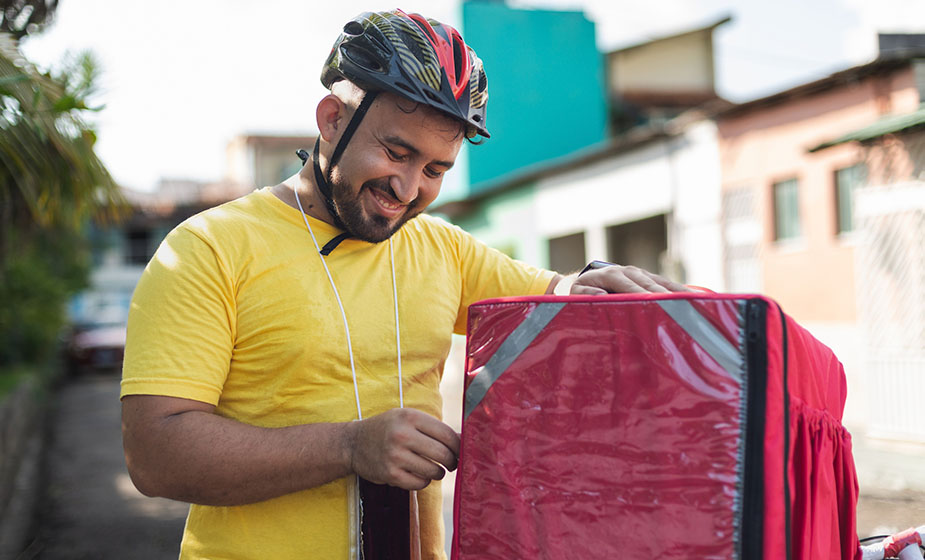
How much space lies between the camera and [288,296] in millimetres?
1506

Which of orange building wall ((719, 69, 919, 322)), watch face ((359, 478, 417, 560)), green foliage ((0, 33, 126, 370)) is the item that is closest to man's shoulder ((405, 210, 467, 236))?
watch face ((359, 478, 417, 560))

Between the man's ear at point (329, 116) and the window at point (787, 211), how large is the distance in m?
11.9

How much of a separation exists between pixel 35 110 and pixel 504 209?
1646 cm

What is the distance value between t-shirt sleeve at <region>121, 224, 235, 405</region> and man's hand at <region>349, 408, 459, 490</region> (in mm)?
265

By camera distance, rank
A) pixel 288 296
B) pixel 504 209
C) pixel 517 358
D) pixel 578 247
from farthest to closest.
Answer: pixel 504 209 → pixel 578 247 → pixel 288 296 → pixel 517 358

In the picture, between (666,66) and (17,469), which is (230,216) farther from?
(666,66)

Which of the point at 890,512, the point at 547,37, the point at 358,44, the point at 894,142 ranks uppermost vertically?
the point at 547,37

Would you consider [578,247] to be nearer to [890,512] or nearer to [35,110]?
[890,512]

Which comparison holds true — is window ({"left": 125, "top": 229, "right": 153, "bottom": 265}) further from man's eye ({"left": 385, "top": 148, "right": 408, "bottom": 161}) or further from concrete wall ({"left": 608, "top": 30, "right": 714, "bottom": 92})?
man's eye ({"left": 385, "top": 148, "right": 408, "bottom": 161})

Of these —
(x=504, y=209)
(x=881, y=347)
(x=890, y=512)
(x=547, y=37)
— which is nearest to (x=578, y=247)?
(x=504, y=209)

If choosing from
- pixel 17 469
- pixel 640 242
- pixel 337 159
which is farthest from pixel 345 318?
pixel 640 242

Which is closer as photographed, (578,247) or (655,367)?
(655,367)

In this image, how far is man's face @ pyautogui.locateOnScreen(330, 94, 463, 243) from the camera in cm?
155

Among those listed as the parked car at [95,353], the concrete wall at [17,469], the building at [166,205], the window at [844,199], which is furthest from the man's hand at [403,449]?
the building at [166,205]
